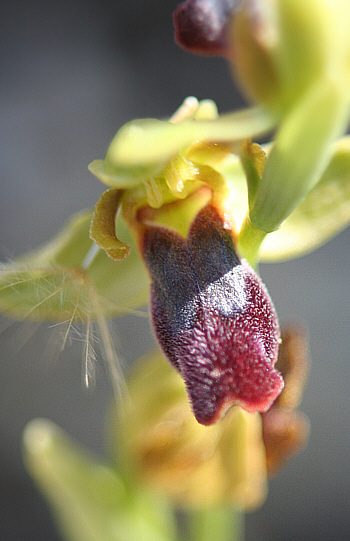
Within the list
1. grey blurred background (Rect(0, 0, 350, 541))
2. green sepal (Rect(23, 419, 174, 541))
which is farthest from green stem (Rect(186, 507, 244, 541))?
grey blurred background (Rect(0, 0, 350, 541))

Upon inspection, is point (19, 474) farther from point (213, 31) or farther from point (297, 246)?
point (213, 31)

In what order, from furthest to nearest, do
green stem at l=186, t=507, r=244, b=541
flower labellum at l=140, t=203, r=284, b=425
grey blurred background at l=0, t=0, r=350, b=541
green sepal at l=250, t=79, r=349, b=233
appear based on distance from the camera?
grey blurred background at l=0, t=0, r=350, b=541, green stem at l=186, t=507, r=244, b=541, flower labellum at l=140, t=203, r=284, b=425, green sepal at l=250, t=79, r=349, b=233

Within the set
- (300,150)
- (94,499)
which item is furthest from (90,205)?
(300,150)

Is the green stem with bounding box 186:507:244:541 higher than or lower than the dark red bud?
lower

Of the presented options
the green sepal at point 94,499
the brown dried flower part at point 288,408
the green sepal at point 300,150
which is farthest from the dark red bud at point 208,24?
the green sepal at point 94,499

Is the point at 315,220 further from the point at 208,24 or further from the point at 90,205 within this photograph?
the point at 90,205

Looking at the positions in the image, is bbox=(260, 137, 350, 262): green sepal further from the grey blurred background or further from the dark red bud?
the grey blurred background

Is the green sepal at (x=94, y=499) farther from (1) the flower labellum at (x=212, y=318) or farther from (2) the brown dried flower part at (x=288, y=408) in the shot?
(1) the flower labellum at (x=212, y=318)
